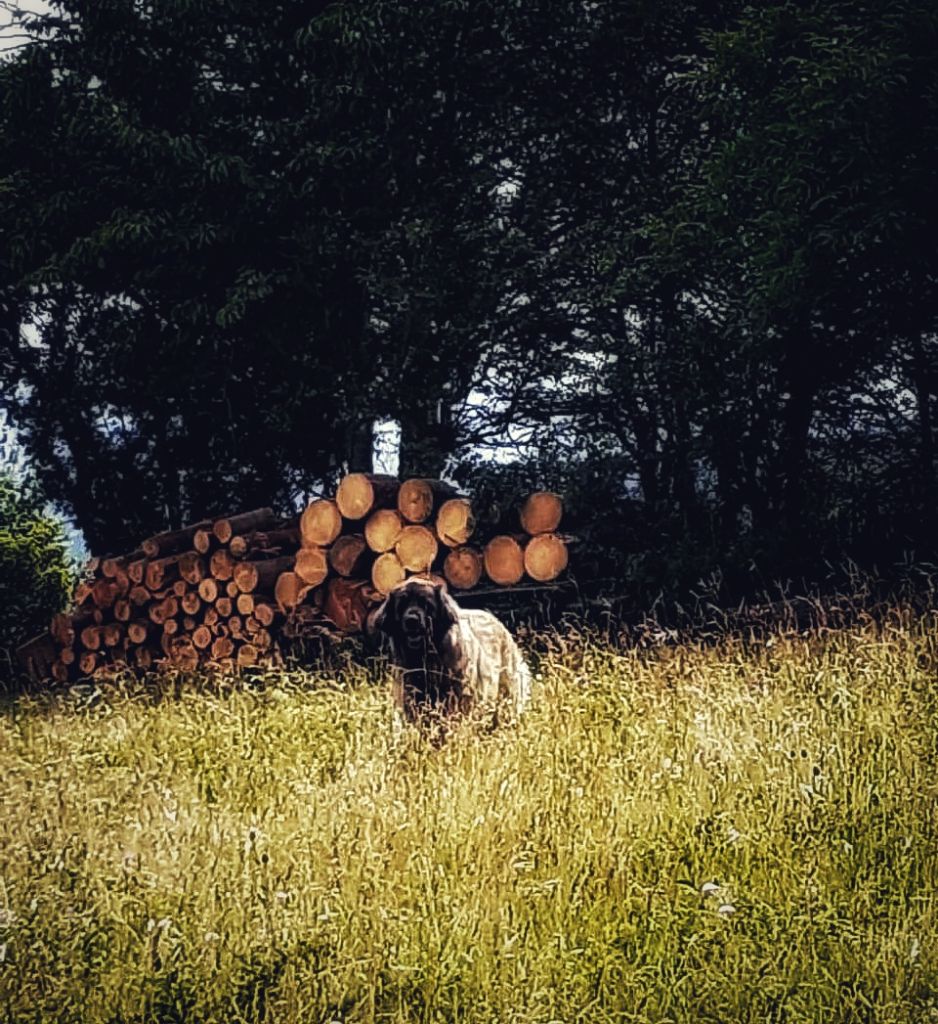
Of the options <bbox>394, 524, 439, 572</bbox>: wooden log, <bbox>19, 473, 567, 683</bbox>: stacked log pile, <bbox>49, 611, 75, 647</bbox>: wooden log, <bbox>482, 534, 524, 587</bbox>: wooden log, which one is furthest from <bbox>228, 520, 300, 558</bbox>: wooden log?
<bbox>49, 611, 75, 647</bbox>: wooden log

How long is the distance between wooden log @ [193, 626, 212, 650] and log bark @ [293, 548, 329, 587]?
107cm

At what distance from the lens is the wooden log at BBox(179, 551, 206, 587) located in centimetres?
929

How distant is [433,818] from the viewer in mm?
3980

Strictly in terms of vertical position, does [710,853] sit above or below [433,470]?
below

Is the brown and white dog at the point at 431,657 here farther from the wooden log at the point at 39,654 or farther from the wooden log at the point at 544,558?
the wooden log at the point at 39,654

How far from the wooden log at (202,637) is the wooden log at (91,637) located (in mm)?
1294

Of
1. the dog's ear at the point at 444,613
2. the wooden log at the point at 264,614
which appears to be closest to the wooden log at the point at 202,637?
the wooden log at the point at 264,614

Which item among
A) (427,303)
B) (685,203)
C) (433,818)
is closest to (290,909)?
(433,818)

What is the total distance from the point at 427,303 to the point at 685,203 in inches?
110

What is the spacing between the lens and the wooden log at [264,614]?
8.77 metres

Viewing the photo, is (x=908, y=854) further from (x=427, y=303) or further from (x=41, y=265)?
(x=41, y=265)

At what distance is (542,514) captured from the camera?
8.16m

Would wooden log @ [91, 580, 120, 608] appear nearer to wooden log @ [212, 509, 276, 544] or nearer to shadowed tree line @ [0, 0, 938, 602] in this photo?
wooden log @ [212, 509, 276, 544]

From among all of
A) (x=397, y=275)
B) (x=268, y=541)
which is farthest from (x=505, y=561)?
(x=397, y=275)
